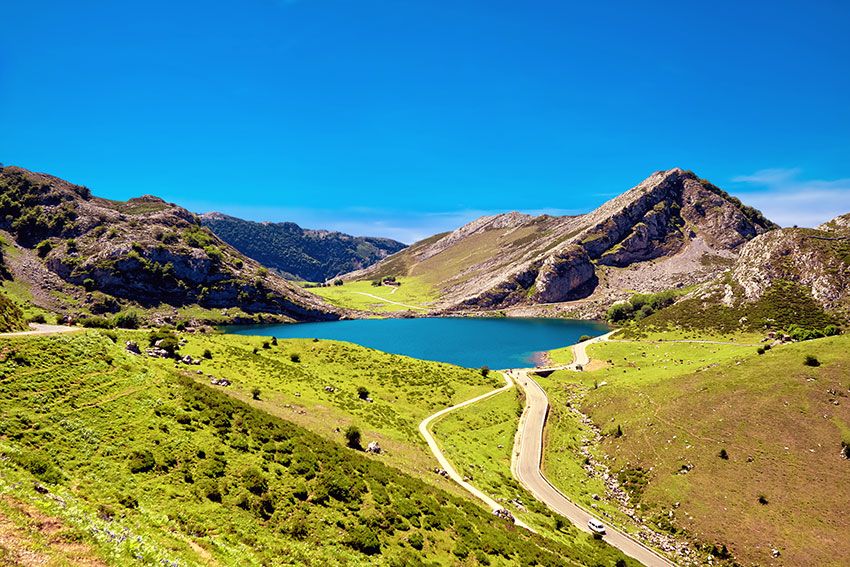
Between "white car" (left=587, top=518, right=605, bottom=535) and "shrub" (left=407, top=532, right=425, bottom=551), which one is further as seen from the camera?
"white car" (left=587, top=518, right=605, bottom=535)

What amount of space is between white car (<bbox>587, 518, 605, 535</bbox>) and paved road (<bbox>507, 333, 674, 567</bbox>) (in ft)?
1.72

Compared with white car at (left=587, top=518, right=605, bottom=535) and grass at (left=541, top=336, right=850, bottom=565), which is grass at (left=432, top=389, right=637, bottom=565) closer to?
white car at (left=587, top=518, right=605, bottom=535)

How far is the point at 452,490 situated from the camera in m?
39.7

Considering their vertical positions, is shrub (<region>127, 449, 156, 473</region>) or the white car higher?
shrub (<region>127, 449, 156, 473</region>)

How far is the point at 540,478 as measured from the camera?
53.3 meters

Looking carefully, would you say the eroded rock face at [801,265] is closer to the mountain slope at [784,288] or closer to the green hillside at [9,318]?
the mountain slope at [784,288]

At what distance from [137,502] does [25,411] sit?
458 inches

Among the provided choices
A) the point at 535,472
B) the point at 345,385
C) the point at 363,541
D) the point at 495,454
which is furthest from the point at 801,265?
the point at 363,541

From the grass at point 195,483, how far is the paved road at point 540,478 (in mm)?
6305

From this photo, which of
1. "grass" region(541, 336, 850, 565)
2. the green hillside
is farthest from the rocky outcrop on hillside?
the green hillside

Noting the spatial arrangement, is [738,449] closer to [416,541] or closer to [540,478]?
[540,478]

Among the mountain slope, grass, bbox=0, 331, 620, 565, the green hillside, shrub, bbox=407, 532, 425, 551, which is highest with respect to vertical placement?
the mountain slope

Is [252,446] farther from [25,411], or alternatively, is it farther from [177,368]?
[177,368]

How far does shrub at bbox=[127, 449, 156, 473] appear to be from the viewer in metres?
23.5
